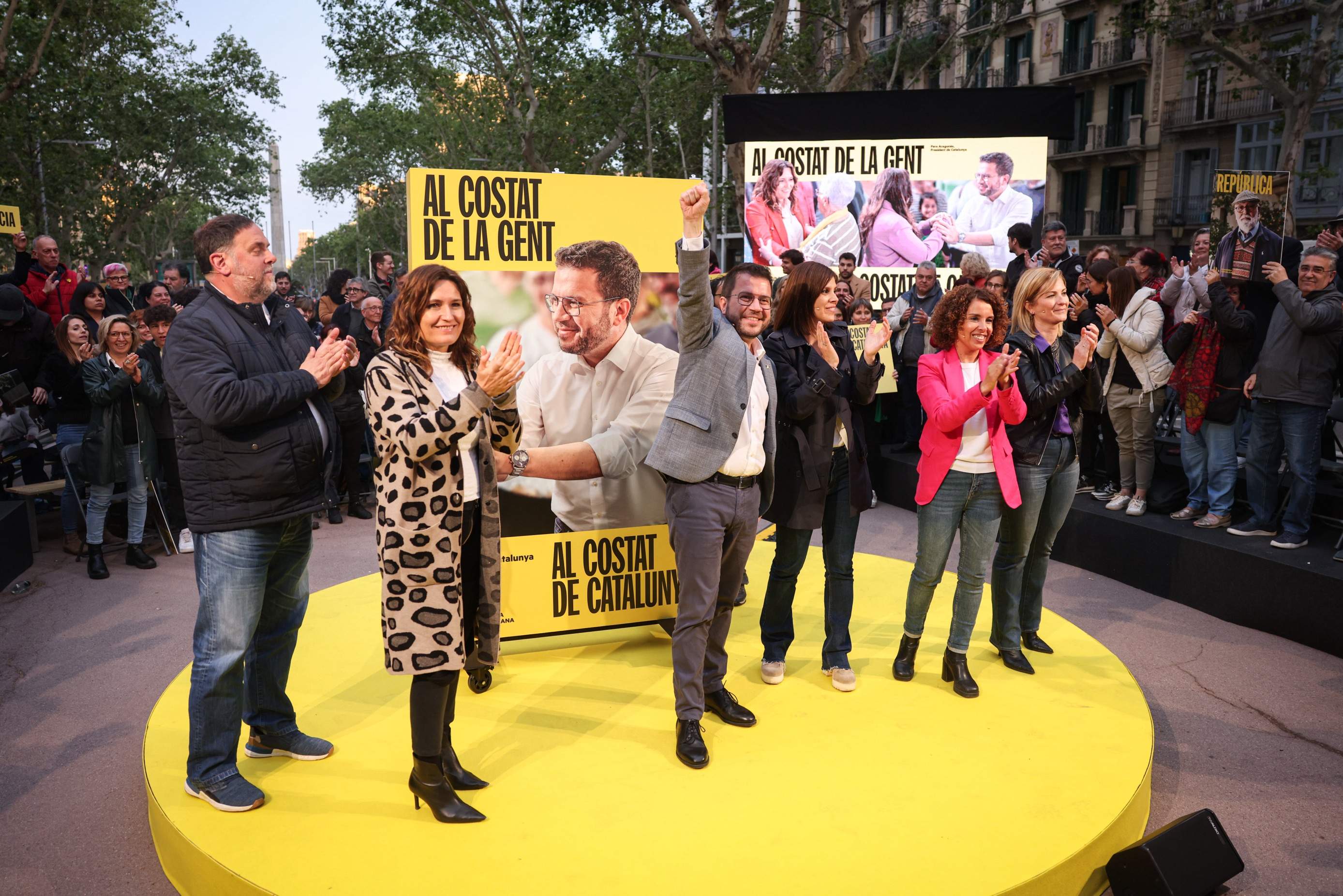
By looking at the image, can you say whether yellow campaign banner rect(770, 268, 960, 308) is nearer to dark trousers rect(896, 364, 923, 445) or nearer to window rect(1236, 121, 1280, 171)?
dark trousers rect(896, 364, 923, 445)

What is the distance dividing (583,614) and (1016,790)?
2.31 meters

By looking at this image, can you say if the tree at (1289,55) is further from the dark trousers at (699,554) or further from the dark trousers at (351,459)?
the dark trousers at (699,554)

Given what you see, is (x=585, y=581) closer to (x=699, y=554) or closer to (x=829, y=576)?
(x=829, y=576)

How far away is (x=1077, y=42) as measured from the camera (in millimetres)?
34656

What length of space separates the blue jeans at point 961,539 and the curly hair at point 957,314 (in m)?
0.64

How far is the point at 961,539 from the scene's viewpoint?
4.67m

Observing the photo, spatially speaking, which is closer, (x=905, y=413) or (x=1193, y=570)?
(x=1193, y=570)

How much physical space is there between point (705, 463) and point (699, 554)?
36 cm

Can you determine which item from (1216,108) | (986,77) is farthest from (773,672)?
(986,77)

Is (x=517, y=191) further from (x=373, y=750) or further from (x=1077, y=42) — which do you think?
(x=1077, y=42)

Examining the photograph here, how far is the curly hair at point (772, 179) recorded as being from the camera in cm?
926

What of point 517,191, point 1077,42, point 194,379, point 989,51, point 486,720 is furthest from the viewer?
point 989,51

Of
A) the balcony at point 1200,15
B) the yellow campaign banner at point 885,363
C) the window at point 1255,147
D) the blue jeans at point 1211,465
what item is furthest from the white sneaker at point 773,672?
the window at point 1255,147

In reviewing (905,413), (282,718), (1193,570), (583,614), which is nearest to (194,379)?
(282,718)
